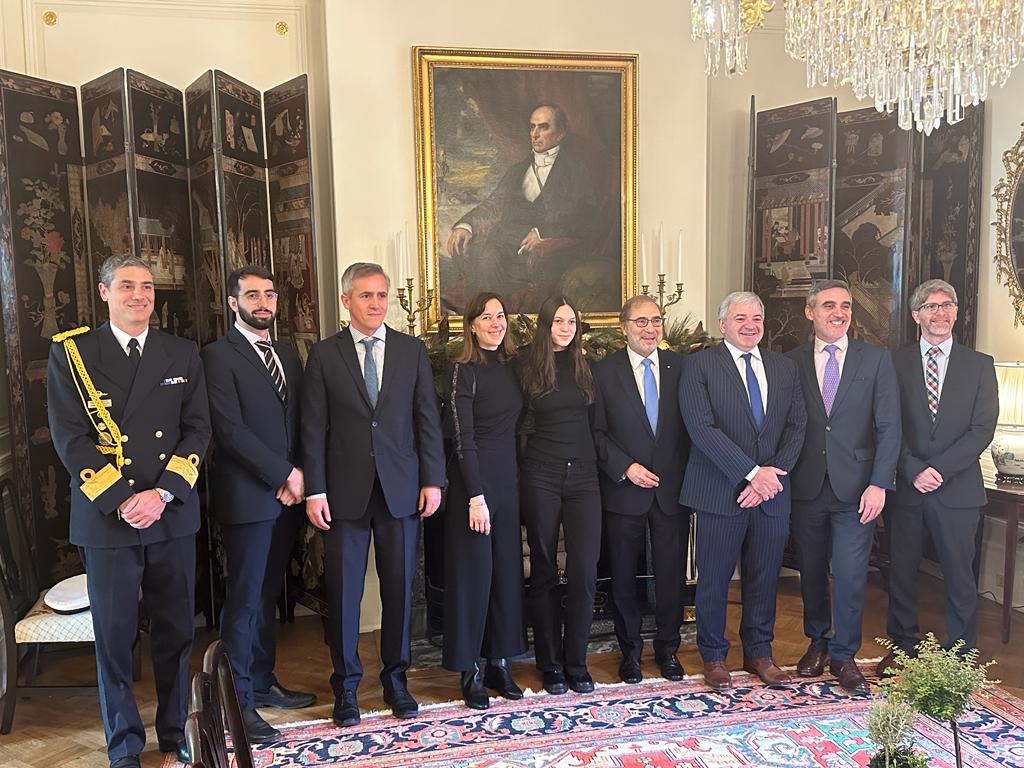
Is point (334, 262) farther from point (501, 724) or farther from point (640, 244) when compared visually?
point (501, 724)

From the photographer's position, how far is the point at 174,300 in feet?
14.5

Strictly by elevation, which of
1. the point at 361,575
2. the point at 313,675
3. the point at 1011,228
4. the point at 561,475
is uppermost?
the point at 1011,228

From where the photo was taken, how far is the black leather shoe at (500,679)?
3.78 metres

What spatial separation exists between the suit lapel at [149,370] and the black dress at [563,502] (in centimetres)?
141

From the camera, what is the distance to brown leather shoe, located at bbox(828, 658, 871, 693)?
3.71m

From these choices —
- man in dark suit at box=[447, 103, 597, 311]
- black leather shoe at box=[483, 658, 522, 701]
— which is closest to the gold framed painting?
man in dark suit at box=[447, 103, 597, 311]

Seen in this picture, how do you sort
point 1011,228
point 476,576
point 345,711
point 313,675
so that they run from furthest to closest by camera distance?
point 1011,228
point 313,675
point 476,576
point 345,711

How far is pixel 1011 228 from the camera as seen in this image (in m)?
4.63

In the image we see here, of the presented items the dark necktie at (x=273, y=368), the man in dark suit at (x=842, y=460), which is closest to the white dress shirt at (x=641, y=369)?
the man in dark suit at (x=842, y=460)

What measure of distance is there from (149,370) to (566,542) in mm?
1745

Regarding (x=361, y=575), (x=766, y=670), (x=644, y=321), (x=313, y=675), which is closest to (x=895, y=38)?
(x=644, y=321)

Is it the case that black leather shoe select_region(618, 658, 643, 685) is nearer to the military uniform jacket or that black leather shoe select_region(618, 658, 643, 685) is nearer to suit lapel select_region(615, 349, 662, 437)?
suit lapel select_region(615, 349, 662, 437)

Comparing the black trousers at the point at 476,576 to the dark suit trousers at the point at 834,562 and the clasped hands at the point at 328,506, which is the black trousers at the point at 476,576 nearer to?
the clasped hands at the point at 328,506

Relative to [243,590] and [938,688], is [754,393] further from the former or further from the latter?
[243,590]
